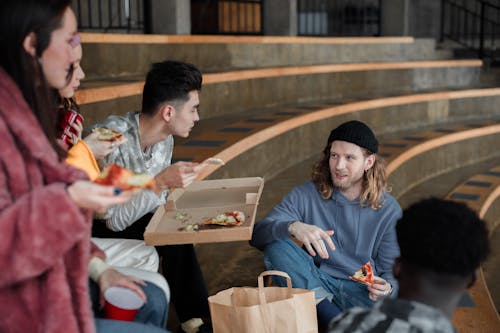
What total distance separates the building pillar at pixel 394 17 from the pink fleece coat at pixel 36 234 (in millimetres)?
9660

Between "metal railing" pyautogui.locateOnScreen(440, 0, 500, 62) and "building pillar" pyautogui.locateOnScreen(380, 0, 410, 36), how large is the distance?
24.6 inches

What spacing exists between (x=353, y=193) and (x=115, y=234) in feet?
3.22

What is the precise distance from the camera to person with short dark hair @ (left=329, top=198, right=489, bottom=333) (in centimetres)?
128

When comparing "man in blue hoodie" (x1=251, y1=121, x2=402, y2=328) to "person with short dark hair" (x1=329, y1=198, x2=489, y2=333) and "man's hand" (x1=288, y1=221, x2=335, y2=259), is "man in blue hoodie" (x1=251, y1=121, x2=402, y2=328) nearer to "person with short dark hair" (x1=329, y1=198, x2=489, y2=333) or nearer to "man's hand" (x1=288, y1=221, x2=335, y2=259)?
"man's hand" (x1=288, y1=221, x2=335, y2=259)

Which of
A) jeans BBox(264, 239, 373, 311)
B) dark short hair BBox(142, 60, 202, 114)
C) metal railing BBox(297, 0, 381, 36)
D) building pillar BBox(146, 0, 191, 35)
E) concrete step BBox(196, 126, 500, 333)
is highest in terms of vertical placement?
metal railing BBox(297, 0, 381, 36)

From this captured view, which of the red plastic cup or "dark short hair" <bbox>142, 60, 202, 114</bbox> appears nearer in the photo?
the red plastic cup

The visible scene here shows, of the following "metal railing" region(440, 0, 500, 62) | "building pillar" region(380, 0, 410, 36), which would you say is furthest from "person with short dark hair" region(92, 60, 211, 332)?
"building pillar" region(380, 0, 410, 36)

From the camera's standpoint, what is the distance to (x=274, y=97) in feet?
21.7

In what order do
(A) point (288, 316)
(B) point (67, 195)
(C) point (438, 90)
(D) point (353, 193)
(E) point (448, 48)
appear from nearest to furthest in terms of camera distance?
(B) point (67, 195)
(A) point (288, 316)
(D) point (353, 193)
(C) point (438, 90)
(E) point (448, 48)

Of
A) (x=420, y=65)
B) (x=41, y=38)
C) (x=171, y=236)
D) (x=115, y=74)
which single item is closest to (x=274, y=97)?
(x=115, y=74)

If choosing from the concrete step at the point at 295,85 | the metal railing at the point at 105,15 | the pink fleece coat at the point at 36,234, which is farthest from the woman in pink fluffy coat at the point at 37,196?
the metal railing at the point at 105,15

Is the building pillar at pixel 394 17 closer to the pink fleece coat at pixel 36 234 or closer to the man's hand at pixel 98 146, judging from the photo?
the man's hand at pixel 98 146

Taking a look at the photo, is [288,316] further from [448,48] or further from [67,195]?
[448,48]

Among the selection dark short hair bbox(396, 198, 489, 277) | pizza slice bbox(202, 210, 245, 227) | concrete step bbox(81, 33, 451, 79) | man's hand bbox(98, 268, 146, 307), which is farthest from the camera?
concrete step bbox(81, 33, 451, 79)
